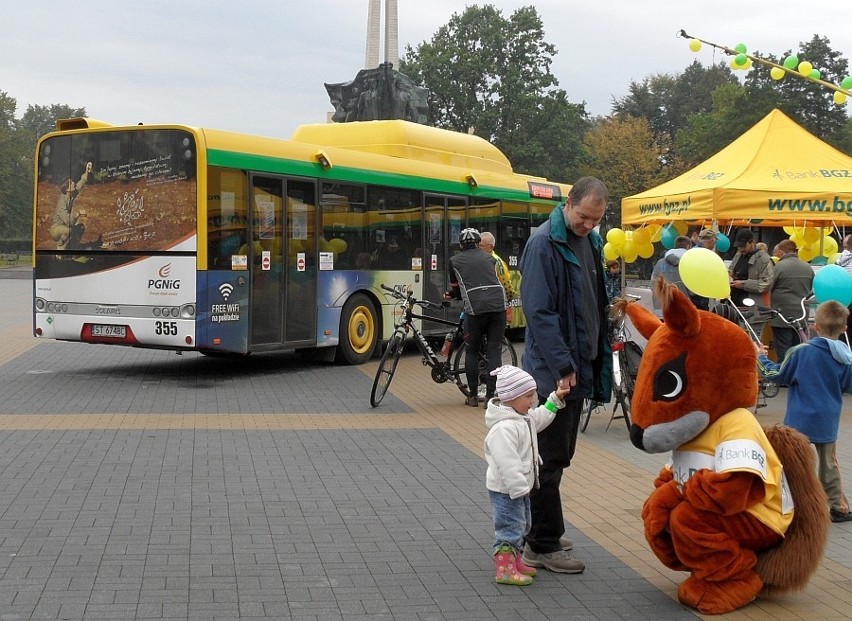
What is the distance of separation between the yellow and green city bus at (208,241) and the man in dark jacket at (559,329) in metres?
7.68

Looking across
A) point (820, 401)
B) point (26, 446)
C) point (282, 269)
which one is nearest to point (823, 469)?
point (820, 401)

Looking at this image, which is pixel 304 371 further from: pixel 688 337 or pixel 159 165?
pixel 688 337

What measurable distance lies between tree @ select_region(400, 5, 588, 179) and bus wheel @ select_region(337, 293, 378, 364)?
5493 centimetres

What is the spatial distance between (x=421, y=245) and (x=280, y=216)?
336cm

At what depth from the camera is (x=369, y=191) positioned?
1542cm

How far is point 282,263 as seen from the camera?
45.0 ft

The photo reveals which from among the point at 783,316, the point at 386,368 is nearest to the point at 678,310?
the point at 386,368

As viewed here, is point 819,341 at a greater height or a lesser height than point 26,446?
greater

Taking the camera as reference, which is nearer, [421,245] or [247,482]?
[247,482]

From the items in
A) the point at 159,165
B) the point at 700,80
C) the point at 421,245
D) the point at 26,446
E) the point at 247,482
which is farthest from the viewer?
the point at 700,80

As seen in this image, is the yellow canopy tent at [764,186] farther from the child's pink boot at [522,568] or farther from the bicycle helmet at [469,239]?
the child's pink boot at [522,568]

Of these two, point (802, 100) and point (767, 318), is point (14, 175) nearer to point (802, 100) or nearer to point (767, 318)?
point (802, 100)

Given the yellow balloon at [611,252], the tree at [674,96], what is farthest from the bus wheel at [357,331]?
the tree at [674,96]

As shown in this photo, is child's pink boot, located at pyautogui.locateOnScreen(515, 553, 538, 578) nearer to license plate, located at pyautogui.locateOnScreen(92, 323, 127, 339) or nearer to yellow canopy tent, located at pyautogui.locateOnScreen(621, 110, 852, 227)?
license plate, located at pyautogui.locateOnScreen(92, 323, 127, 339)
